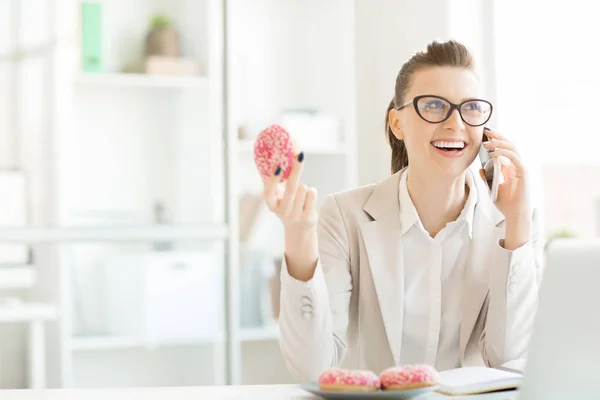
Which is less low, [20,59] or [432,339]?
[20,59]

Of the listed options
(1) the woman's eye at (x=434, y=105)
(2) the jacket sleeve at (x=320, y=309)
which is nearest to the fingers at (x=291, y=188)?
(2) the jacket sleeve at (x=320, y=309)

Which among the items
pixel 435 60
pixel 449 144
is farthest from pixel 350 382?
pixel 435 60

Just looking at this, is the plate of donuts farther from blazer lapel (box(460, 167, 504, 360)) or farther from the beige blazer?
blazer lapel (box(460, 167, 504, 360))

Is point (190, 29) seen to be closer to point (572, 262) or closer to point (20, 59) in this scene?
point (20, 59)

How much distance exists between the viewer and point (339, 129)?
3611 mm

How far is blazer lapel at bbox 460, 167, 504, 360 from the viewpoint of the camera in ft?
5.96

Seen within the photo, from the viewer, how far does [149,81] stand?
3.27 meters

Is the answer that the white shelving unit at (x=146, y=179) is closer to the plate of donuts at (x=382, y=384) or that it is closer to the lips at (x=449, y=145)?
the lips at (x=449, y=145)

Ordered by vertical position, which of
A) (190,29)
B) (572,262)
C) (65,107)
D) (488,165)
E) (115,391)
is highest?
(190,29)

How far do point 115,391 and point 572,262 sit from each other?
784 mm

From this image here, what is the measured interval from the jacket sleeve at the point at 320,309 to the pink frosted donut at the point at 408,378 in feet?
1.41

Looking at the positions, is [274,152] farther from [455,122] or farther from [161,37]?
[161,37]

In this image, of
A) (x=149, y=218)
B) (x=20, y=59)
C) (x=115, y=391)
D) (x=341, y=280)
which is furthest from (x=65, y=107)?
(x=115, y=391)

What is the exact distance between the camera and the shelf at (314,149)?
346cm
